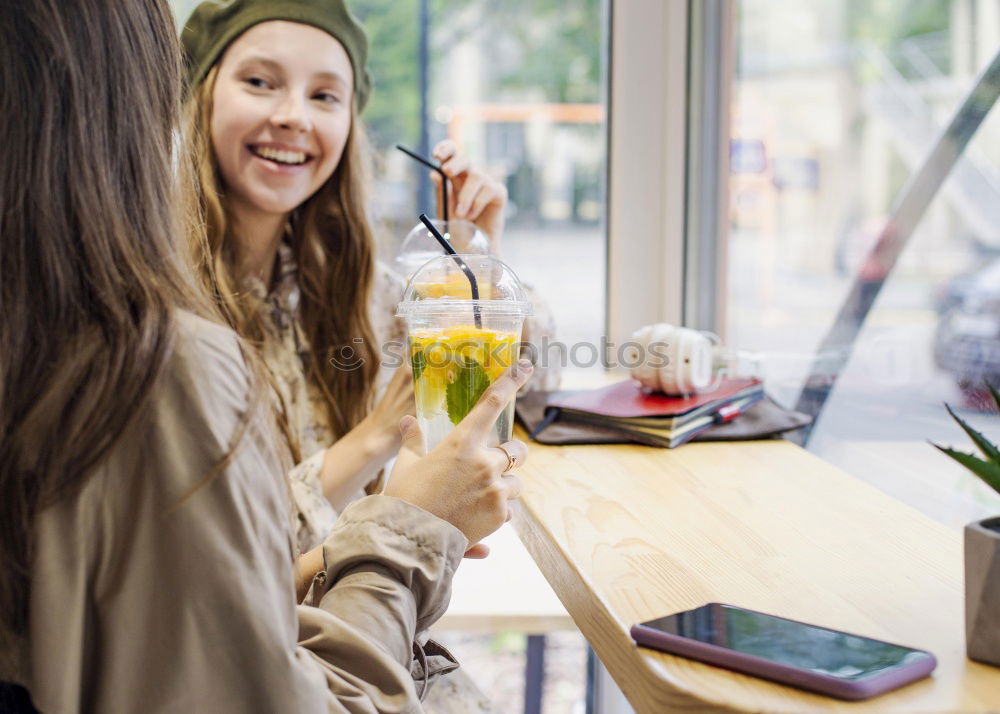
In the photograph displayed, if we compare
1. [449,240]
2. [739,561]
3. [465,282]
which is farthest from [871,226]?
[739,561]

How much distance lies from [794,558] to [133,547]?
1.86 ft

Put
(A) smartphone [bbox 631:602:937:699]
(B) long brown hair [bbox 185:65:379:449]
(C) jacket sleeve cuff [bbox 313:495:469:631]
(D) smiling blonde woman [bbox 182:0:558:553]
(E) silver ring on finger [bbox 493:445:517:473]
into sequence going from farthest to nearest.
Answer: (B) long brown hair [bbox 185:65:379:449]
(D) smiling blonde woman [bbox 182:0:558:553]
(E) silver ring on finger [bbox 493:445:517:473]
(C) jacket sleeve cuff [bbox 313:495:469:631]
(A) smartphone [bbox 631:602:937:699]

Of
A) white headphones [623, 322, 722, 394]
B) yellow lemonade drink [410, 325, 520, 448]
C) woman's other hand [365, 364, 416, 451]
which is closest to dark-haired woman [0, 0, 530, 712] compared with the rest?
yellow lemonade drink [410, 325, 520, 448]

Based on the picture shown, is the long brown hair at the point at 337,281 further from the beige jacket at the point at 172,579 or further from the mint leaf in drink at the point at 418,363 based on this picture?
the beige jacket at the point at 172,579

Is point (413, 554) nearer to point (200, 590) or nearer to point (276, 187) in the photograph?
point (200, 590)

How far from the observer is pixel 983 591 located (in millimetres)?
641

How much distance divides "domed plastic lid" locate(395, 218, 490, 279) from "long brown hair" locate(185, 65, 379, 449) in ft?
0.36

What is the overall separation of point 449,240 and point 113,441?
3.20ft

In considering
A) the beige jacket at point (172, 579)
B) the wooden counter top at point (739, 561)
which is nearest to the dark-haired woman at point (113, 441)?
the beige jacket at point (172, 579)

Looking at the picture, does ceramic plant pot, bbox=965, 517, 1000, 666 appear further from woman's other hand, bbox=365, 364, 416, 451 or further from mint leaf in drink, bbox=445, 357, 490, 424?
woman's other hand, bbox=365, 364, 416, 451

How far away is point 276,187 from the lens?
5.12 ft

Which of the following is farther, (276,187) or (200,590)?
(276,187)

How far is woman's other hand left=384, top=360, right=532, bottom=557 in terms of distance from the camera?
851 mm

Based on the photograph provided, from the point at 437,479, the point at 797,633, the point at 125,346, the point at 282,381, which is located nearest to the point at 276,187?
the point at 282,381
